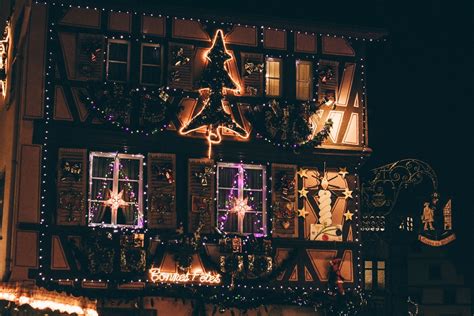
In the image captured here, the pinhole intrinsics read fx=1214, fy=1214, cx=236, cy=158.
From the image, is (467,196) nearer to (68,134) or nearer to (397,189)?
(397,189)

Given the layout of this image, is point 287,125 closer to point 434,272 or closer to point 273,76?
point 273,76

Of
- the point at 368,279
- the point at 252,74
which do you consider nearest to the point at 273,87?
the point at 252,74

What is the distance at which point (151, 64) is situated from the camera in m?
A: 30.7

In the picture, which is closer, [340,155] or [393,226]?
[340,155]

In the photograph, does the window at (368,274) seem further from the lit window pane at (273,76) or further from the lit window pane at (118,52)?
the lit window pane at (118,52)

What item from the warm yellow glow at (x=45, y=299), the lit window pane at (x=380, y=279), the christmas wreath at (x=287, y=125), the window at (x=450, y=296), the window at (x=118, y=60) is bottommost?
the window at (x=450, y=296)

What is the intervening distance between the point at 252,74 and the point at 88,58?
4328mm

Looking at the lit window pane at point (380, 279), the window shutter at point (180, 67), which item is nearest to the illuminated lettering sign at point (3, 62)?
the window shutter at point (180, 67)

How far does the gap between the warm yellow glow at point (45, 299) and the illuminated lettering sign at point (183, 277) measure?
66.1 inches

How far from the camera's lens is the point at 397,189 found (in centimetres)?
3312

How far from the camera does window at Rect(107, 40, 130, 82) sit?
3030 centimetres

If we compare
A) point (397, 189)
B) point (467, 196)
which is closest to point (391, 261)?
point (467, 196)

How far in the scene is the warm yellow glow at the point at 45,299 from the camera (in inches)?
1104

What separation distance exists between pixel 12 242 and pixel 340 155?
883 centimetres
